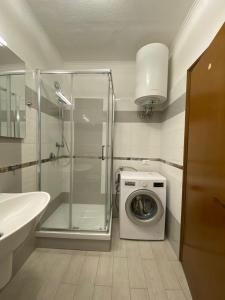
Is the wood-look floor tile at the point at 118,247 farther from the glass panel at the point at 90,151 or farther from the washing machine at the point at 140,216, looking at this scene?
the glass panel at the point at 90,151

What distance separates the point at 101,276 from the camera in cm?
158

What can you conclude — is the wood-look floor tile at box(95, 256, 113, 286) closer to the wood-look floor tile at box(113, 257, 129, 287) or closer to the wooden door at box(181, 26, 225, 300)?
the wood-look floor tile at box(113, 257, 129, 287)

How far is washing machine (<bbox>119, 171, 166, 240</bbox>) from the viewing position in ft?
7.09

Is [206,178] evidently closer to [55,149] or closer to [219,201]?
[219,201]

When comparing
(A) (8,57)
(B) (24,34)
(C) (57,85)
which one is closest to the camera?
(A) (8,57)

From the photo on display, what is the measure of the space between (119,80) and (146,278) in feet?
8.56

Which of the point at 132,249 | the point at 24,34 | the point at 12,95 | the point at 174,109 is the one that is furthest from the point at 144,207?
the point at 24,34

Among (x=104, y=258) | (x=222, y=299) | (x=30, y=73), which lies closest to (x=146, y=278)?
(x=104, y=258)

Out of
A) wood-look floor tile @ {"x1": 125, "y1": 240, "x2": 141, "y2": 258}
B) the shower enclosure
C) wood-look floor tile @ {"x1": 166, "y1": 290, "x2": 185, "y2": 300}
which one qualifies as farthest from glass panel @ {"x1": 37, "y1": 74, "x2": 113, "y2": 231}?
wood-look floor tile @ {"x1": 166, "y1": 290, "x2": 185, "y2": 300}

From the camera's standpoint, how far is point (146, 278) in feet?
5.19

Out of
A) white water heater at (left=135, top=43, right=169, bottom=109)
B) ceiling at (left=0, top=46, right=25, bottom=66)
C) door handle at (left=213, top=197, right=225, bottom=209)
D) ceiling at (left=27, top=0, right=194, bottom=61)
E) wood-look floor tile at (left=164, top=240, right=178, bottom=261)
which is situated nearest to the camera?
door handle at (left=213, top=197, right=225, bottom=209)

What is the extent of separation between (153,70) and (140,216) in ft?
6.01

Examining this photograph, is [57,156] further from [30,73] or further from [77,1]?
[77,1]

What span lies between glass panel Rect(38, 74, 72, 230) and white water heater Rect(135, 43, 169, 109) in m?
0.95
